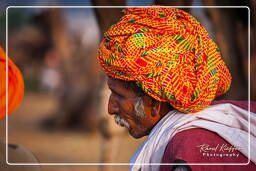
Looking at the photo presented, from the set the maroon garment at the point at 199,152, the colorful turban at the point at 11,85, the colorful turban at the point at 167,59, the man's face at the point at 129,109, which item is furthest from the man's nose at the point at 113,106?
the colorful turban at the point at 11,85

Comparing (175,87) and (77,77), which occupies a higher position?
(175,87)

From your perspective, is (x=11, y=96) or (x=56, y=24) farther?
(x=56, y=24)

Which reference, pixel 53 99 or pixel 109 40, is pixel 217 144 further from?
pixel 53 99

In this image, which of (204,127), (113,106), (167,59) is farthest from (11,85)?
(204,127)

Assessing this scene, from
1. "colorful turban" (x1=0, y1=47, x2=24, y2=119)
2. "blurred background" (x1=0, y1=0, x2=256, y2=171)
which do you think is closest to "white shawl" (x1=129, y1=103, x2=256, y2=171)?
"blurred background" (x1=0, y1=0, x2=256, y2=171)

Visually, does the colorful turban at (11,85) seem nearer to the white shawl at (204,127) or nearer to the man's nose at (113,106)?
the man's nose at (113,106)

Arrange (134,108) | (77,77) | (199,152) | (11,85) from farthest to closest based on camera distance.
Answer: (77,77) → (11,85) → (134,108) → (199,152)

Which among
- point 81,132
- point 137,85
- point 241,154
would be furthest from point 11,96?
point 81,132

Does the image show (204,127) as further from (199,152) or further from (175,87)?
(175,87)

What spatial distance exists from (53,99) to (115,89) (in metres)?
6.87

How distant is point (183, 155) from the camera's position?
5.50 ft

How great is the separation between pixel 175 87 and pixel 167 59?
130 millimetres

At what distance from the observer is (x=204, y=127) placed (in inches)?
70.7

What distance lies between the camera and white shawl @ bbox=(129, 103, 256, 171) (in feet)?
5.95
